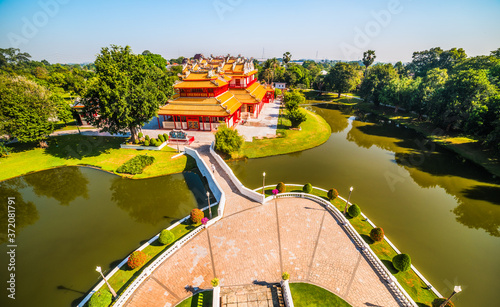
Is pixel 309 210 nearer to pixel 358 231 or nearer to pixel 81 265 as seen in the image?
pixel 358 231

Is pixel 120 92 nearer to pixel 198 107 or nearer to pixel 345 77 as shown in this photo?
pixel 198 107

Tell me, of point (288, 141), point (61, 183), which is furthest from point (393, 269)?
point (61, 183)

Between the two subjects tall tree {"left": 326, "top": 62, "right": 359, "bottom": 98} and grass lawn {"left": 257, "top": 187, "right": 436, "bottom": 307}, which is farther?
tall tree {"left": 326, "top": 62, "right": 359, "bottom": 98}

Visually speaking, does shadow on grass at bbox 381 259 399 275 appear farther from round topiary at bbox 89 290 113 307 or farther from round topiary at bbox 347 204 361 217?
round topiary at bbox 89 290 113 307

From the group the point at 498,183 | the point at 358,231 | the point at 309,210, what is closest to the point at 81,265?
the point at 309,210

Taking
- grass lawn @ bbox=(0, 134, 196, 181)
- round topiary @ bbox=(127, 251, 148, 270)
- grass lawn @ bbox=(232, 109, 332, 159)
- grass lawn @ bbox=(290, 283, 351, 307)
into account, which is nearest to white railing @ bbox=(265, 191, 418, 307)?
grass lawn @ bbox=(290, 283, 351, 307)

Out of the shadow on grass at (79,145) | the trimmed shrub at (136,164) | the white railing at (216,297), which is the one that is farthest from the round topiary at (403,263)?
the shadow on grass at (79,145)
